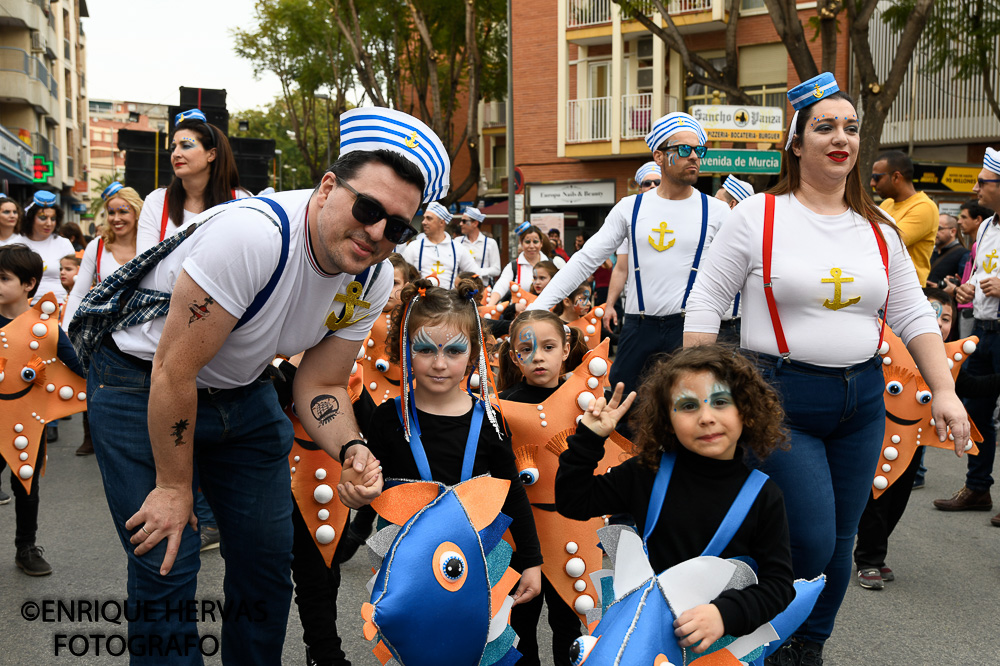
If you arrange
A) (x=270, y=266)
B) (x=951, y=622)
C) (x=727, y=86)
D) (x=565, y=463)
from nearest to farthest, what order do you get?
(x=270, y=266)
(x=565, y=463)
(x=951, y=622)
(x=727, y=86)

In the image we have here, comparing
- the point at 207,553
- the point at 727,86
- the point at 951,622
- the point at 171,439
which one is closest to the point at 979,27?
Answer: the point at 727,86

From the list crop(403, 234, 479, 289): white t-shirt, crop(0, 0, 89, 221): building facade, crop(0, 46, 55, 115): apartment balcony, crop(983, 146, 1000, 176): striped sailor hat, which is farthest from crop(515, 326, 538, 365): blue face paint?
crop(0, 46, 55, 115): apartment balcony

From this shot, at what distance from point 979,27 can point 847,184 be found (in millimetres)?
18400

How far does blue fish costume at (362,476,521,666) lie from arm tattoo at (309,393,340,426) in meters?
0.35

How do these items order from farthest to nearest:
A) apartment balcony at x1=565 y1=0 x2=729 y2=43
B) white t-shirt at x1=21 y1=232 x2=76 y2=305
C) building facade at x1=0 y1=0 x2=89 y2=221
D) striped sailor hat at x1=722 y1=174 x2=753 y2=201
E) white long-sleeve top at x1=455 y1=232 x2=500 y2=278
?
building facade at x1=0 y1=0 x2=89 y2=221 < apartment balcony at x1=565 y1=0 x2=729 y2=43 < white long-sleeve top at x1=455 y1=232 x2=500 y2=278 < white t-shirt at x1=21 y1=232 x2=76 y2=305 < striped sailor hat at x1=722 y1=174 x2=753 y2=201

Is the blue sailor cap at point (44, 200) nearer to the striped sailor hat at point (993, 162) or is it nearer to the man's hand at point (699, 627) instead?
the striped sailor hat at point (993, 162)

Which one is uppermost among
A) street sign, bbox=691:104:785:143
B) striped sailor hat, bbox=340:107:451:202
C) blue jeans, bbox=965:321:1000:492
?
street sign, bbox=691:104:785:143

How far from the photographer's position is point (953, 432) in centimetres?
322

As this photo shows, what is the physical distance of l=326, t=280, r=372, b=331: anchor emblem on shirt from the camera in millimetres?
2881

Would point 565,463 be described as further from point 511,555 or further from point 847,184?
point 847,184

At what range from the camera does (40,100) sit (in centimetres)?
4212

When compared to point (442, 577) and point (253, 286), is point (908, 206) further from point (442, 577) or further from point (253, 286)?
point (253, 286)

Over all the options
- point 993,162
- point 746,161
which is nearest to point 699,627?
point 993,162

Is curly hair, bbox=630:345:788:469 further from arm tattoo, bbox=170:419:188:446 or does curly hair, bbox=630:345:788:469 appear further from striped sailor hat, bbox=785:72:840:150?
arm tattoo, bbox=170:419:188:446
